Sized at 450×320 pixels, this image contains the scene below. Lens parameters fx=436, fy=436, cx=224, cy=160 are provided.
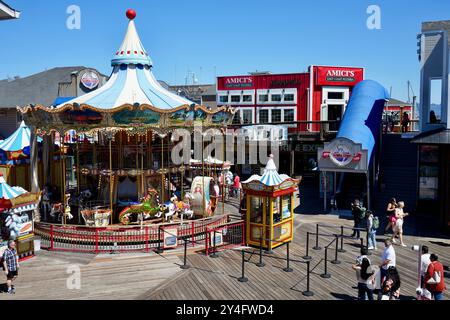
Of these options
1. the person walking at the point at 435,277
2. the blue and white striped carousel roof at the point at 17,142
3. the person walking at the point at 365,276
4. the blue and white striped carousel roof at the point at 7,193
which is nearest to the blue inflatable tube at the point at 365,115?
the person walking at the point at 435,277

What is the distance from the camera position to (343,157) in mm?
19281

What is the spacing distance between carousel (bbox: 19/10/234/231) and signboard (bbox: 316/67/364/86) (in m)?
19.6

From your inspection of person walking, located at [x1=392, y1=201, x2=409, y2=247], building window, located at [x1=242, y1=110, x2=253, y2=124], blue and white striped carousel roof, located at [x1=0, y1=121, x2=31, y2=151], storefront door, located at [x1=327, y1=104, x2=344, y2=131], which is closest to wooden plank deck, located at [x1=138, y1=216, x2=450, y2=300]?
person walking, located at [x1=392, y1=201, x2=409, y2=247]

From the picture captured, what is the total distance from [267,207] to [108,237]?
5508 millimetres

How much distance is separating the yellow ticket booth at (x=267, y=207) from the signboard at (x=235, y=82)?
83.2ft

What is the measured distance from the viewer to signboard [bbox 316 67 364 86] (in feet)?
120

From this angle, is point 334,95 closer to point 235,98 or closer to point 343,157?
point 235,98

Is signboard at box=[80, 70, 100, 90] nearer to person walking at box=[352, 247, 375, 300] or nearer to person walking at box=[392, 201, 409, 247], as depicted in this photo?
person walking at box=[392, 201, 409, 247]

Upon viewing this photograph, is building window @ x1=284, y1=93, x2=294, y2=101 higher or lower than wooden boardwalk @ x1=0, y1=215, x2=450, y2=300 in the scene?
higher

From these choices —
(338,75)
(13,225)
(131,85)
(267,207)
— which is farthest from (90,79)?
(267,207)

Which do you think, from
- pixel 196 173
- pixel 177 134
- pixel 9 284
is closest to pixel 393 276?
pixel 9 284

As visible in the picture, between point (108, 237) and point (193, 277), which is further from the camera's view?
point (108, 237)

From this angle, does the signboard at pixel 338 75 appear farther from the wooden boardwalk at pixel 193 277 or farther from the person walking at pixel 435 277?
the person walking at pixel 435 277

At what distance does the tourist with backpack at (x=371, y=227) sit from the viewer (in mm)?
13749
